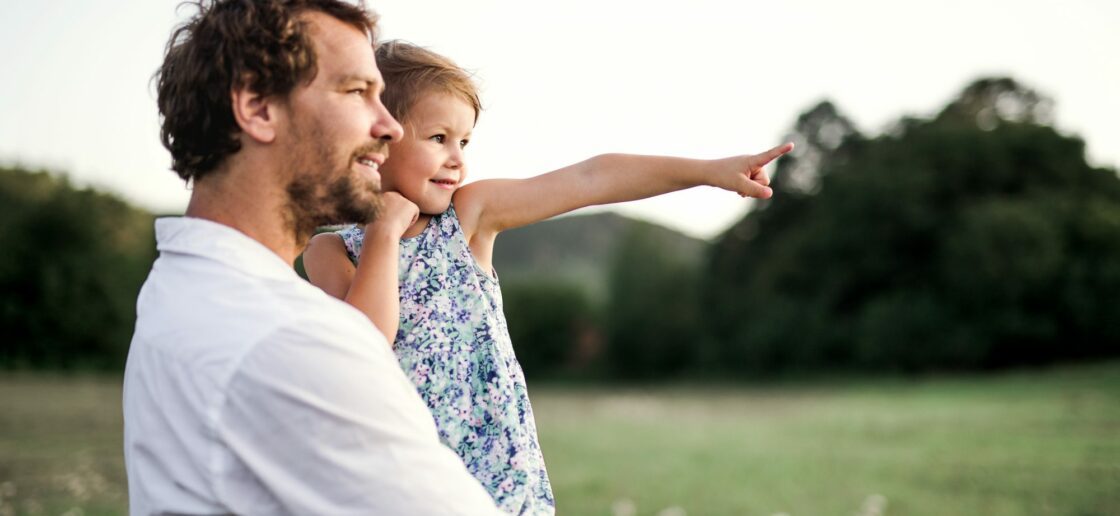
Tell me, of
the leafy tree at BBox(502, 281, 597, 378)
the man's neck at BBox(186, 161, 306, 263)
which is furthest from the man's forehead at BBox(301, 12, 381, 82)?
the leafy tree at BBox(502, 281, 597, 378)

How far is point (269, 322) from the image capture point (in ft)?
5.24

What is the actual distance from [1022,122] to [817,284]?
9.32 metres

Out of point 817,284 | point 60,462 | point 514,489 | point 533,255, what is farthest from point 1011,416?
point 533,255

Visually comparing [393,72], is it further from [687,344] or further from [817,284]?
[687,344]

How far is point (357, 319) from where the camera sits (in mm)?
1689

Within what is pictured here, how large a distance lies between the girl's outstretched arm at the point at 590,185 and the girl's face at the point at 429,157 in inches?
2.5

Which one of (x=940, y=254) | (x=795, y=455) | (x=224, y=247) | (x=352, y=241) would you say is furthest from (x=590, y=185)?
(x=940, y=254)

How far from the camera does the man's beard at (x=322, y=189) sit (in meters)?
1.96

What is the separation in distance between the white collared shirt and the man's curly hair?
1.35 feet

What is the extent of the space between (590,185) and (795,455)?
11.2 meters

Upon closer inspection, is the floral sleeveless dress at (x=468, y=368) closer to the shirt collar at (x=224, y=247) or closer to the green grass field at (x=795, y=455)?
the shirt collar at (x=224, y=247)

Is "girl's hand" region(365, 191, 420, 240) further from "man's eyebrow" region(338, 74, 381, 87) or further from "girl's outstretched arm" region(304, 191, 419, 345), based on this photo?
"man's eyebrow" region(338, 74, 381, 87)

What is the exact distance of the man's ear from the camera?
6.34 feet

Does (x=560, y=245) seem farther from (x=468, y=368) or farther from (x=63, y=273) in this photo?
(x=468, y=368)
